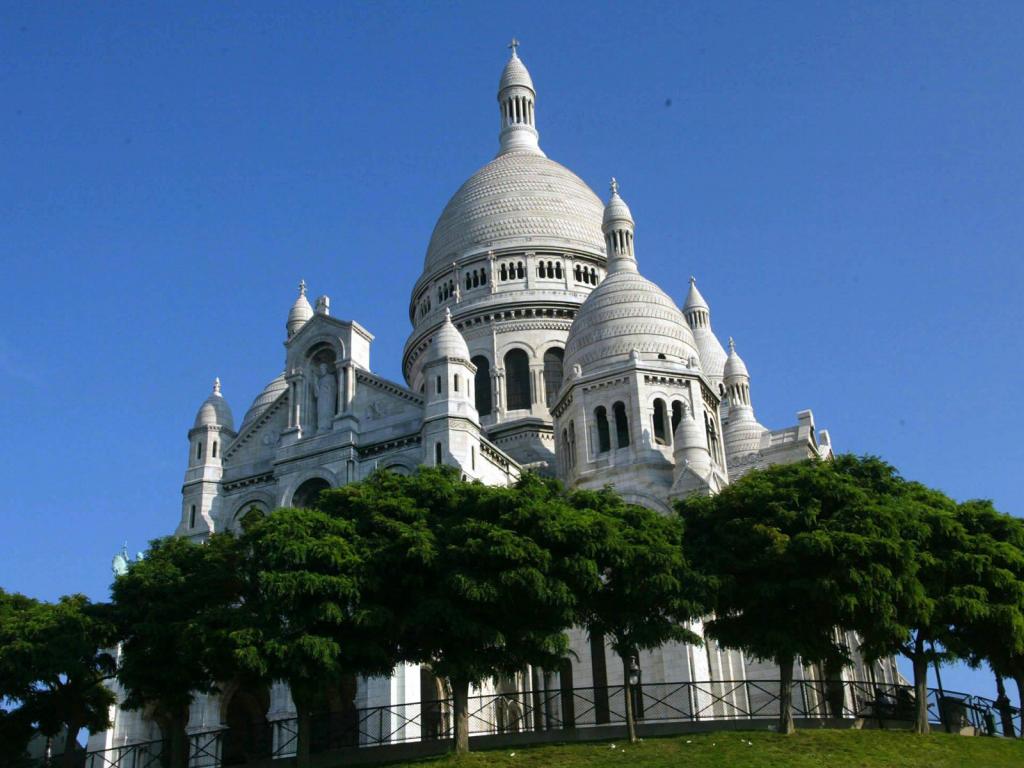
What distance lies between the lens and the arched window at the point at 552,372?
215 ft

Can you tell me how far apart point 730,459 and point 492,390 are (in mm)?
13543

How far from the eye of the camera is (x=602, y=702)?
4462 centimetres

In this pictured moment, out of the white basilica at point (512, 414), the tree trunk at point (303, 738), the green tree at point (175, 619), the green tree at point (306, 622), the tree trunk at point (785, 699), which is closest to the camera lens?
the green tree at point (306, 622)

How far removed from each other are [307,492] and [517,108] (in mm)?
43477

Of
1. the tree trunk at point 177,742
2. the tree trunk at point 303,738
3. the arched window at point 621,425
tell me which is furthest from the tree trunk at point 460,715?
the arched window at point 621,425

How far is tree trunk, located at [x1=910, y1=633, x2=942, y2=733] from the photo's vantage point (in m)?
35.7

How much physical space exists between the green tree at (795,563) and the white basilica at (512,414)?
5446mm

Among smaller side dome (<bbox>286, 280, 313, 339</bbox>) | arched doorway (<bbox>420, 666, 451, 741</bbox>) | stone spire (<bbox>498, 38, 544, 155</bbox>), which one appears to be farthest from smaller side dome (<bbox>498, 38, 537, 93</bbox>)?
arched doorway (<bbox>420, 666, 451, 741</bbox>)

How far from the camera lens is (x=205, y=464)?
178 feet

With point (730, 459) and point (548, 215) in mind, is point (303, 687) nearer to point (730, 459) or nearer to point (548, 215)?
point (730, 459)

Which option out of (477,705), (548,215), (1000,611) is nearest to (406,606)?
(477,705)

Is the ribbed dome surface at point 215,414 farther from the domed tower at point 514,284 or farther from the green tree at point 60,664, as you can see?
the green tree at point 60,664

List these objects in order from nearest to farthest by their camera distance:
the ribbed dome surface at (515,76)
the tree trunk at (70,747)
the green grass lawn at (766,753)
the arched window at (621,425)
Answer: the green grass lawn at (766,753), the tree trunk at (70,747), the arched window at (621,425), the ribbed dome surface at (515,76)

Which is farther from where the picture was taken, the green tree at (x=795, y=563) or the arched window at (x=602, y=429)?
the arched window at (x=602, y=429)
